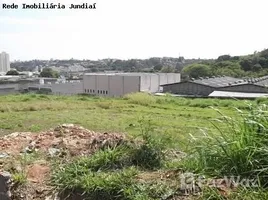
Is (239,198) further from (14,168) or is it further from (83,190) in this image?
(14,168)

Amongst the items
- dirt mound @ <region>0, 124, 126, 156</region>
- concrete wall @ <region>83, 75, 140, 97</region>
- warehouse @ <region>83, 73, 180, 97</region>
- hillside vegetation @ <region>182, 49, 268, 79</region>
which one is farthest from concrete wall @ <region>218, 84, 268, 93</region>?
dirt mound @ <region>0, 124, 126, 156</region>

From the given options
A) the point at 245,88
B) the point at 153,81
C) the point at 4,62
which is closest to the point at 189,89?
the point at 245,88

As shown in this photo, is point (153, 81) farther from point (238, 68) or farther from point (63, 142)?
point (63, 142)

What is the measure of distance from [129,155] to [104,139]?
0.54m

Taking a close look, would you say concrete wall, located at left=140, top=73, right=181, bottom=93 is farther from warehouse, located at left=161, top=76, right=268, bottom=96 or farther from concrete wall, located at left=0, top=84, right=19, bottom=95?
concrete wall, located at left=0, top=84, right=19, bottom=95

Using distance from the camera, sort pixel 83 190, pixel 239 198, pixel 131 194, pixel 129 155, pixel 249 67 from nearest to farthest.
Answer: pixel 239 198
pixel 131 194
pixel 83 190
pixel 129 155
pixel 249 67

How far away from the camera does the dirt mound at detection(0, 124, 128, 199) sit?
2.72 metres

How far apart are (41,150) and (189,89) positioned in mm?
27284

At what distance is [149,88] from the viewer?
34.6 meters

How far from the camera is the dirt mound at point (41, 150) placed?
2.72 meters

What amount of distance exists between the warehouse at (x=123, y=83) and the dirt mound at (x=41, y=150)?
28448 millimetres

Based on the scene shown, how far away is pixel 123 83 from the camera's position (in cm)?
3406

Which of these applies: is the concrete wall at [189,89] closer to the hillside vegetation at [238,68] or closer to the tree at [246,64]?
the hillside vegetation at [238,68]

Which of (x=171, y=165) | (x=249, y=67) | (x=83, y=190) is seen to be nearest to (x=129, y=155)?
(x=171, y=165)
